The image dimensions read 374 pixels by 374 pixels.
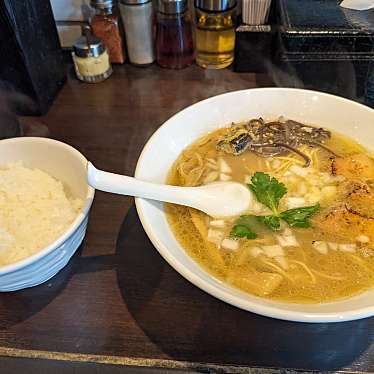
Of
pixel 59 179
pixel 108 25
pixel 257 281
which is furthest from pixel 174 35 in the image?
pixel 257 281

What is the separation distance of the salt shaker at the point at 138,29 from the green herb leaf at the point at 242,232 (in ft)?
3.14

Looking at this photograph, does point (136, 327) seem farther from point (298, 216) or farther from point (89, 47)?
point (89, 47)

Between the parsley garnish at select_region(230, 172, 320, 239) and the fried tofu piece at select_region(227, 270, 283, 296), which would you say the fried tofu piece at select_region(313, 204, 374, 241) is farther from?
the fried tofu piece at select_region(227, 270, 283, 296)

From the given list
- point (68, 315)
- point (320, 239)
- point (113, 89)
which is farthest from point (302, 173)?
point (113, 89)

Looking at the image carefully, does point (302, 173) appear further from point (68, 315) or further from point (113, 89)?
point (113, 89)

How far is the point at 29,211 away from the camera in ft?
3.24

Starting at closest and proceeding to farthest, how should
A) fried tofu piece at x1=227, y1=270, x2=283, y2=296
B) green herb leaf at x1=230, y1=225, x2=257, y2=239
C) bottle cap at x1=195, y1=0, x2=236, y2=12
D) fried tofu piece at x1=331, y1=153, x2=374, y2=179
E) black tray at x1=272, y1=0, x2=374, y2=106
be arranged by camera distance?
fried tofu piece at x1=227, y1=270, x2=283, y2=296 → green herb leaf at x1=230, y1=225, x2=257, y2=239 → fried tofu piece at x1=331, y1=153, x2=374, y2=179 → black tray at x1=272, y1=0, x2=374, y2=106 → bottle cap at x1=195, y1=0, x2=236, y2=12

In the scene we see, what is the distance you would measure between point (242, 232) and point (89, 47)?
37.9 inches

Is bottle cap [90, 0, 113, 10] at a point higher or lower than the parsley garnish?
higher

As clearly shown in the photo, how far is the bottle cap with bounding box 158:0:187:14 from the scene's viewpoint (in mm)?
1503

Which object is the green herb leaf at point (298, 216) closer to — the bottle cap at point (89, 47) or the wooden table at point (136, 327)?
the wooden table at point (136, 327)

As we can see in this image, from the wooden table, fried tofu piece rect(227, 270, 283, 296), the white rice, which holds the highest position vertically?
the white rice

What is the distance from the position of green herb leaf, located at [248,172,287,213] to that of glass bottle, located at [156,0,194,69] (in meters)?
0.76

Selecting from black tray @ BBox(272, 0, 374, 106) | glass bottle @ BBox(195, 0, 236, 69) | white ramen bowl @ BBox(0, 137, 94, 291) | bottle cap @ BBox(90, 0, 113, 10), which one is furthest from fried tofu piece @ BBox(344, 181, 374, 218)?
bottle cap @ BBox(90, 0, 113, 10)
